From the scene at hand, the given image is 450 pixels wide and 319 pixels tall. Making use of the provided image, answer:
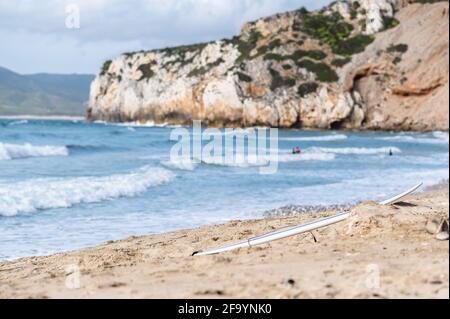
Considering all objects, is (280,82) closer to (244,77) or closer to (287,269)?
(244,77)

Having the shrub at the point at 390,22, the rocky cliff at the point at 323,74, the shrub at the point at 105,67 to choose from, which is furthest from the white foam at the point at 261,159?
the shrub at the point at 105,67

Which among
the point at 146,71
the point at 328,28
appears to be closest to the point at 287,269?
the point at 328,28

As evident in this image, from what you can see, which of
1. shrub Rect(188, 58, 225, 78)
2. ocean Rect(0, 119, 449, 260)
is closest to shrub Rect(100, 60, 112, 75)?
shrub Rect(188, 58, 225, 78)

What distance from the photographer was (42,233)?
1055cm

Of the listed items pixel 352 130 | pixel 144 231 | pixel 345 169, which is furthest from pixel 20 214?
pixel 352 130

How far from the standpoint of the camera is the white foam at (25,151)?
27.1 metres

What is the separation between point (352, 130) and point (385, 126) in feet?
13.2

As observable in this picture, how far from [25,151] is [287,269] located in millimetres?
26706

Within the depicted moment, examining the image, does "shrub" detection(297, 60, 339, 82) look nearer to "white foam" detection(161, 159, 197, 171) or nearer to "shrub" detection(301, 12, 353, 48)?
"shrub" detection(301, 12, 353, 48)

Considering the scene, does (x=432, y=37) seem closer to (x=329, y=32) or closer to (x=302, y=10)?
(x=329, y=32)

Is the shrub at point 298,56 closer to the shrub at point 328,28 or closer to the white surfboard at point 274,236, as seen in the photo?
the shrub at point 328,28

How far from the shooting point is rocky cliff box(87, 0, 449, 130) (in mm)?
67562

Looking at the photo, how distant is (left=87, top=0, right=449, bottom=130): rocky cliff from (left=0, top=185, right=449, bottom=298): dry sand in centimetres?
6214

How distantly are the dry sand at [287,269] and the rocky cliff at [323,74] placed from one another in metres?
62.1
